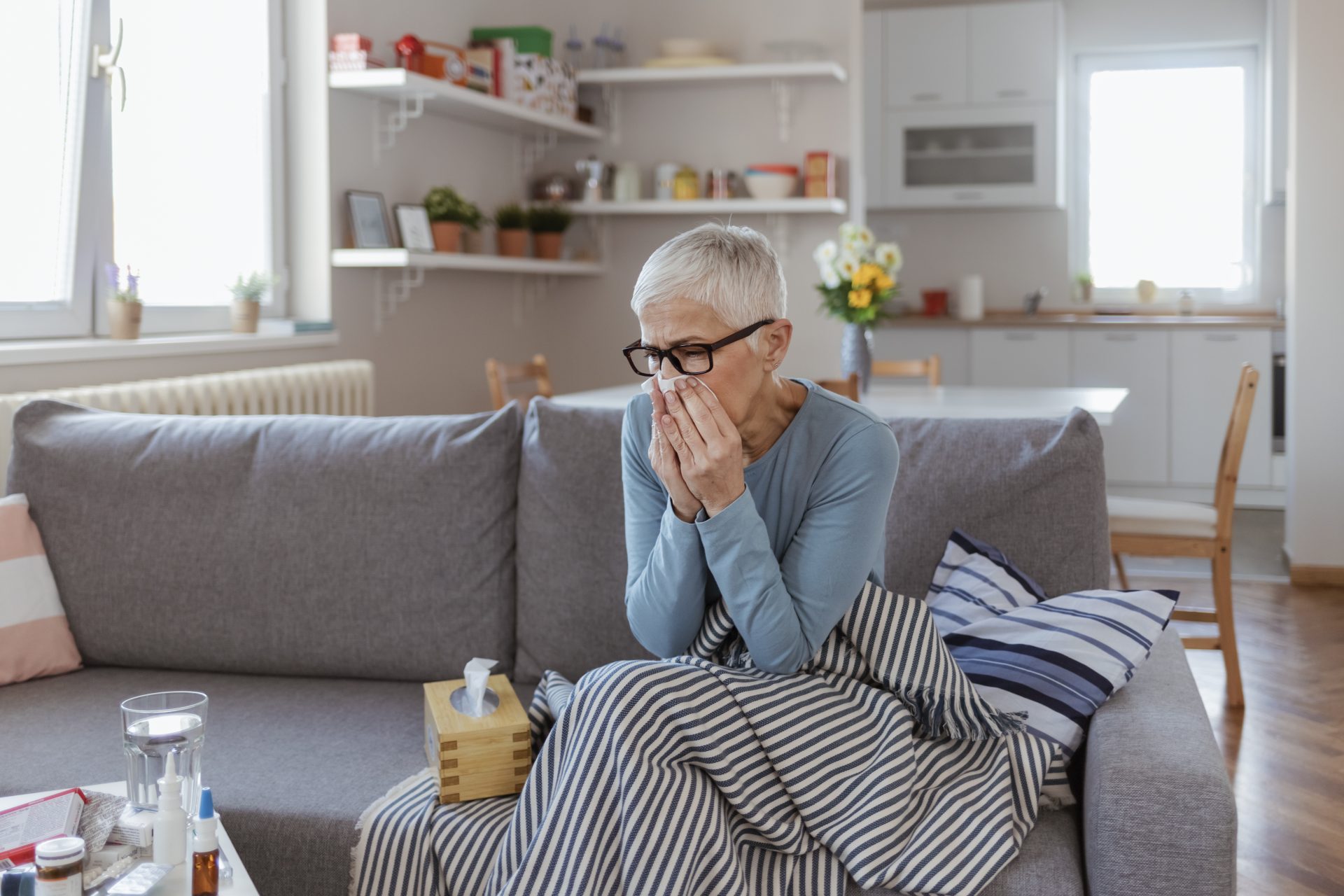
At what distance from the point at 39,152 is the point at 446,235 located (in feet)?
4.86

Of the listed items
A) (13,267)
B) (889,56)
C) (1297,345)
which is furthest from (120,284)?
(889,56)

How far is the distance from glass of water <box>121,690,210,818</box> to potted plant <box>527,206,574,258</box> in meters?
3.72

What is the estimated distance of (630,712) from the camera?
1418 millimetres

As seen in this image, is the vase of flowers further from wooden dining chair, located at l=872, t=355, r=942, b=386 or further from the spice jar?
the spice jar

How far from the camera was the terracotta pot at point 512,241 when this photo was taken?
191 inches

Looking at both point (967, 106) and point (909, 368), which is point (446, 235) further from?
point (967, 106)

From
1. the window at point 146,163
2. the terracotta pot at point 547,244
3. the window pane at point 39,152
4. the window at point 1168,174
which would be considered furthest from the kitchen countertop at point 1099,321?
the window pane at point 39,152

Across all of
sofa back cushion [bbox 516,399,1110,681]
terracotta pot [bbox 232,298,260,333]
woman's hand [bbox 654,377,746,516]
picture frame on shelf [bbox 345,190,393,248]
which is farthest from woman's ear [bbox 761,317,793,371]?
picture frame on shelf [bbox 345,190,393,248]

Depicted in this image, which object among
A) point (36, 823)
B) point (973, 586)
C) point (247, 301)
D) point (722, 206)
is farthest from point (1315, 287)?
point (36, 823)

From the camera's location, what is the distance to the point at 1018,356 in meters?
6.51

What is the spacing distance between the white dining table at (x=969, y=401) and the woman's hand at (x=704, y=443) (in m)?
1.74

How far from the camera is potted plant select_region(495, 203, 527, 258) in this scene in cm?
486

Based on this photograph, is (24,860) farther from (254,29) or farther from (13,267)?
(254,29)

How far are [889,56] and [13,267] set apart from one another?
4765mm
